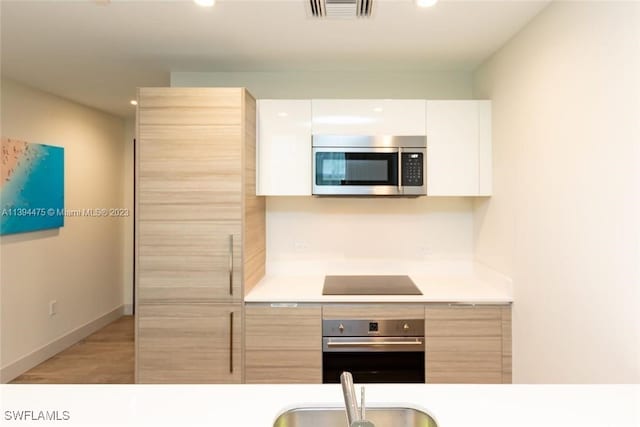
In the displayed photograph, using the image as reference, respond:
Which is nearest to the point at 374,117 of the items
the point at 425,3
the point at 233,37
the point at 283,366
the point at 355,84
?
the point at 355,84

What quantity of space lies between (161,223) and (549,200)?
2111mm

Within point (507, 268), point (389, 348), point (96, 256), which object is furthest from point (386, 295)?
point (96, 256)

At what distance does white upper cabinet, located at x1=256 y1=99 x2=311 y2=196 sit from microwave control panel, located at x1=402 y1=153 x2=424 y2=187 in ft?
2.10

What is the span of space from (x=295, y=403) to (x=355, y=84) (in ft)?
7.89

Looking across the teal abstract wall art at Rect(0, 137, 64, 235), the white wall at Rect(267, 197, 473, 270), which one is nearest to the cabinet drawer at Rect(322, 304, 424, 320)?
the white wall at Rect(267, 197, 473, 270)

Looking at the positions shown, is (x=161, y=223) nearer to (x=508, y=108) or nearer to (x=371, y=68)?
(x=371, y=68)

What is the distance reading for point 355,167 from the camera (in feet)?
8.32

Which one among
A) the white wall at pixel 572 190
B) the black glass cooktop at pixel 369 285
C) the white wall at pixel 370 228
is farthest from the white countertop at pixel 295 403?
the white wall at pixel 370 228

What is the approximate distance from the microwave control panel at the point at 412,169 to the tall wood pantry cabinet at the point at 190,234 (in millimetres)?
1054

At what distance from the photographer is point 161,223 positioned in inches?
89.2

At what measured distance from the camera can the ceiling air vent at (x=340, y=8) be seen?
174 centimetres

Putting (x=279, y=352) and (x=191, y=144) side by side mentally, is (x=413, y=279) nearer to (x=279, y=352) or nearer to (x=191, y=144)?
(x=279, y=352)

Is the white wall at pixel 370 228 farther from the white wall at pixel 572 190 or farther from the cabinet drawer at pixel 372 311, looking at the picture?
the cabinet drawer at pixel 372 311

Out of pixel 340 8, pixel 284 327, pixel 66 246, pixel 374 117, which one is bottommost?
pixel 284 327
